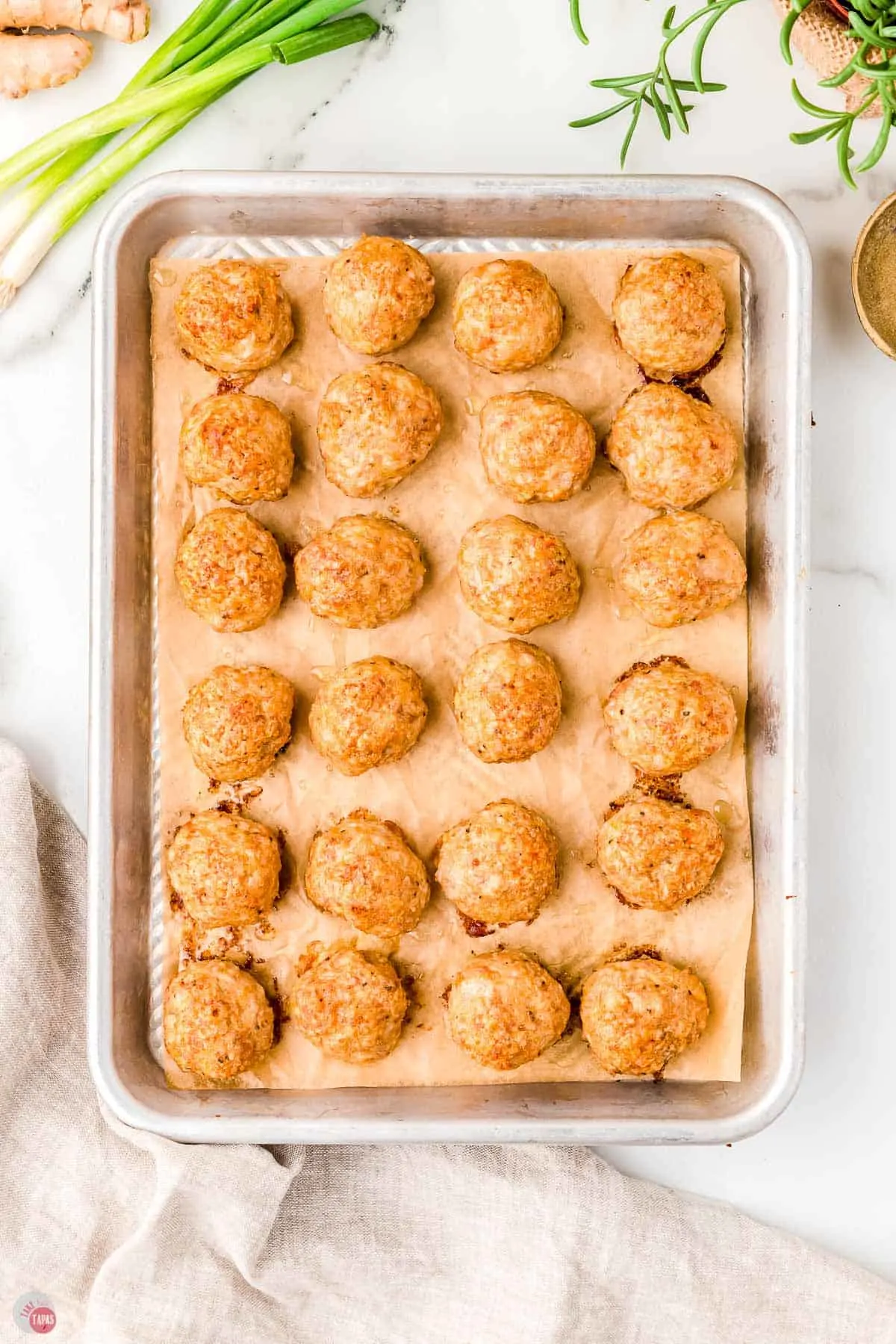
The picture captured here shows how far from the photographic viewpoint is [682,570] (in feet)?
8.25

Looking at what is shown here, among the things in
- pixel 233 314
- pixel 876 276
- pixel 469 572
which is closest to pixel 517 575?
pixel 469 572

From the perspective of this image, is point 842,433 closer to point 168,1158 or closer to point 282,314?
point 282,314

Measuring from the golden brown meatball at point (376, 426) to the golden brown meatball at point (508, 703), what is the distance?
44 cm

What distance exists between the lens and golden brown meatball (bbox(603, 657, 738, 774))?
8.22 ft

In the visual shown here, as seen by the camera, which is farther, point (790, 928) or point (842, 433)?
point (842, 433)

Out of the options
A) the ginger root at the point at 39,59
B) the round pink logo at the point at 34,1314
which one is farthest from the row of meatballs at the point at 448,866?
the ginger root at the point at 39,59

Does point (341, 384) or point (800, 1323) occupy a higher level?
point (341, 384)

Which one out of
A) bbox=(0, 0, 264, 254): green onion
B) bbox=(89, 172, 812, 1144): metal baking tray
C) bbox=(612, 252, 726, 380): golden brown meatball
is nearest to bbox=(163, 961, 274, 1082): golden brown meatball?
bbox=(89, 172, 812, 1144): metal baking tray

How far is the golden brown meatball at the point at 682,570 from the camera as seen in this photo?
2.52 metres

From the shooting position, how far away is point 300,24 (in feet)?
8.75

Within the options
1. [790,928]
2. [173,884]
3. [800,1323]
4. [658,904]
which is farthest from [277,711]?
[800,1323]

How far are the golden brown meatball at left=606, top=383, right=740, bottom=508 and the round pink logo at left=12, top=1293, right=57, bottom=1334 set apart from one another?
2.19 meters

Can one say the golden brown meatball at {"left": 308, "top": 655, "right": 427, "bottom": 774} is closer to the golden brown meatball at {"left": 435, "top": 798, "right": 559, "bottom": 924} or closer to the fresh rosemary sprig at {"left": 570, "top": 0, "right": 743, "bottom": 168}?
the golden brown meatball at {"left": 435, "top": 798, "right": 559, "bottom": 924}

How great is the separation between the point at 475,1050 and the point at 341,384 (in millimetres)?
1421
